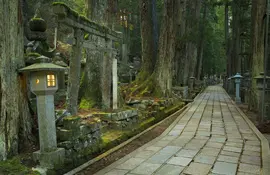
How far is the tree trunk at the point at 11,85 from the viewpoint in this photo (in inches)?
113

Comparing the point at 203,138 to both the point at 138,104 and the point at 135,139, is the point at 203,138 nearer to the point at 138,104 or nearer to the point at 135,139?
the point at 135,139

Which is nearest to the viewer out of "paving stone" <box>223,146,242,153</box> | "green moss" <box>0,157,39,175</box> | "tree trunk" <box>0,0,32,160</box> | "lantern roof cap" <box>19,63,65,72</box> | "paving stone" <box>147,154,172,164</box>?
"green moss" <box>0,157,39,175</box>

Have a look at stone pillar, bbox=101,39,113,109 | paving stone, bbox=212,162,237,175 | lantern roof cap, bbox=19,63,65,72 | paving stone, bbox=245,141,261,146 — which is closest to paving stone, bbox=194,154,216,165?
paving stone, bbox=212,162,237,175

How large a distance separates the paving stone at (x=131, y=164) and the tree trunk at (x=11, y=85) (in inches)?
60.7

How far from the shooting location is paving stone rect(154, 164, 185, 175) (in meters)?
3.43

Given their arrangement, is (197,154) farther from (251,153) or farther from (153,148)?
(251,153)

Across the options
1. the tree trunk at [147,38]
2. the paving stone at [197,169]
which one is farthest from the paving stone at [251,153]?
the tree trunk at [147,38]

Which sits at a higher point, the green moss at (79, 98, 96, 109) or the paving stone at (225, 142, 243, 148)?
the green moss at (79, 98, 96, 109)

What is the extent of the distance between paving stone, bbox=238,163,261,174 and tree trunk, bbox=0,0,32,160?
A: 334 cm

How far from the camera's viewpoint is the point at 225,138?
543cm

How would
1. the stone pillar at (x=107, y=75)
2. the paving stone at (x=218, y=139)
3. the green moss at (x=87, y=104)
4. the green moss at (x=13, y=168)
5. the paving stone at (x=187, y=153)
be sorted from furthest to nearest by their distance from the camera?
the green moss at (x=87, y=104)
the stone pillar at (x=107, y=75)
the paving stone at (x=218, y=139)
the paving stone at (x=187, y=153)
the green moss at (x=13, y=168)

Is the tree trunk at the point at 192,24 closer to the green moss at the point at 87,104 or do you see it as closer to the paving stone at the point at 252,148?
the green moss at the point at 87,104

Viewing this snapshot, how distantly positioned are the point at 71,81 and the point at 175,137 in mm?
2864

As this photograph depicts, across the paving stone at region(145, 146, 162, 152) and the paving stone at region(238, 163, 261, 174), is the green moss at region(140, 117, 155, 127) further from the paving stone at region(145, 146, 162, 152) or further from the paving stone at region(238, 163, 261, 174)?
the paving stone at region(238, 163, 261, 174)
